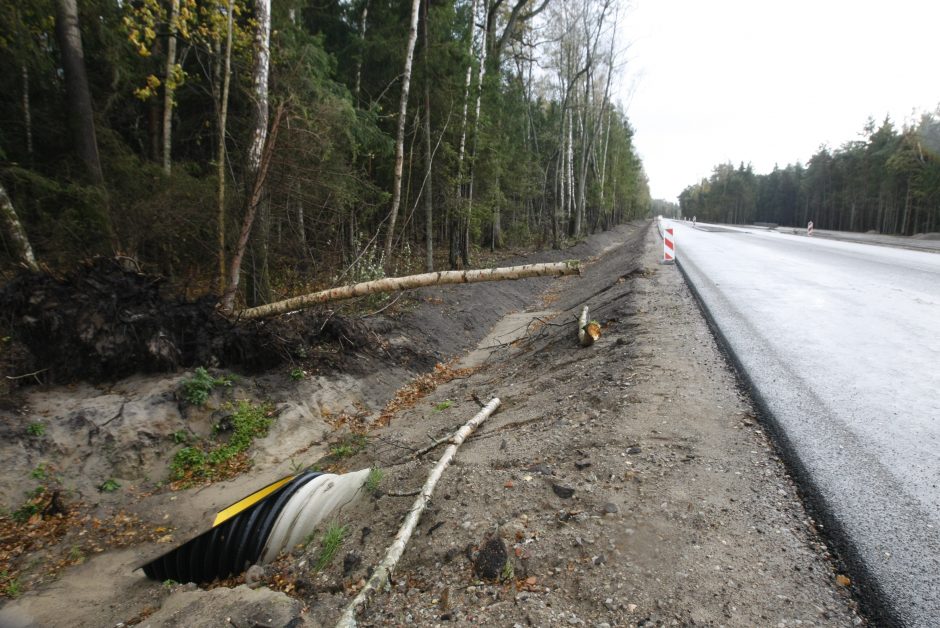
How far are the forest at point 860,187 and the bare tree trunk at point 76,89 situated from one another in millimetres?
53662

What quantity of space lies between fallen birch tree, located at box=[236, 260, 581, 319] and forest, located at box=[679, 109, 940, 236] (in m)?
49.7

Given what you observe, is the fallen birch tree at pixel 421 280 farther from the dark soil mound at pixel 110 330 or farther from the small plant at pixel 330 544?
the small plant at pixel 330 544

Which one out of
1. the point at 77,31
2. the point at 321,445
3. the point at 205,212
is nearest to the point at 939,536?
the point at 321,445

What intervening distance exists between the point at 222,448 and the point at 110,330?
1947mm

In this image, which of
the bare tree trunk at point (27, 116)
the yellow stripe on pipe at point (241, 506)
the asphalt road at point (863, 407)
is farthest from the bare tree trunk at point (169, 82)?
the asphalt road at point (863, 407)

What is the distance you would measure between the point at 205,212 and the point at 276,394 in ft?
11.2

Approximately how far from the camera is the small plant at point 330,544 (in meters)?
2.97

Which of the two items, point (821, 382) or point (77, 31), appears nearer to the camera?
point (821, 382)

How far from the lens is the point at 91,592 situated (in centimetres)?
353

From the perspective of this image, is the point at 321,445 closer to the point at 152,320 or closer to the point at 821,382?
the point at 152,320

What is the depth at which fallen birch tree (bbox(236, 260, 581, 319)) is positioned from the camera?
223 inches

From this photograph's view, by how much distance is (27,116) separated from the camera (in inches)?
324

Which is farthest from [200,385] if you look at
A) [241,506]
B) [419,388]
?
[419,388]

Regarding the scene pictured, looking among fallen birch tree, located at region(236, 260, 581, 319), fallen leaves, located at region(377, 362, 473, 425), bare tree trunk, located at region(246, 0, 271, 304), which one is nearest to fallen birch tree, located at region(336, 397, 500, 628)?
fallen birch tree, located at region(236, 260, 581, 319)
